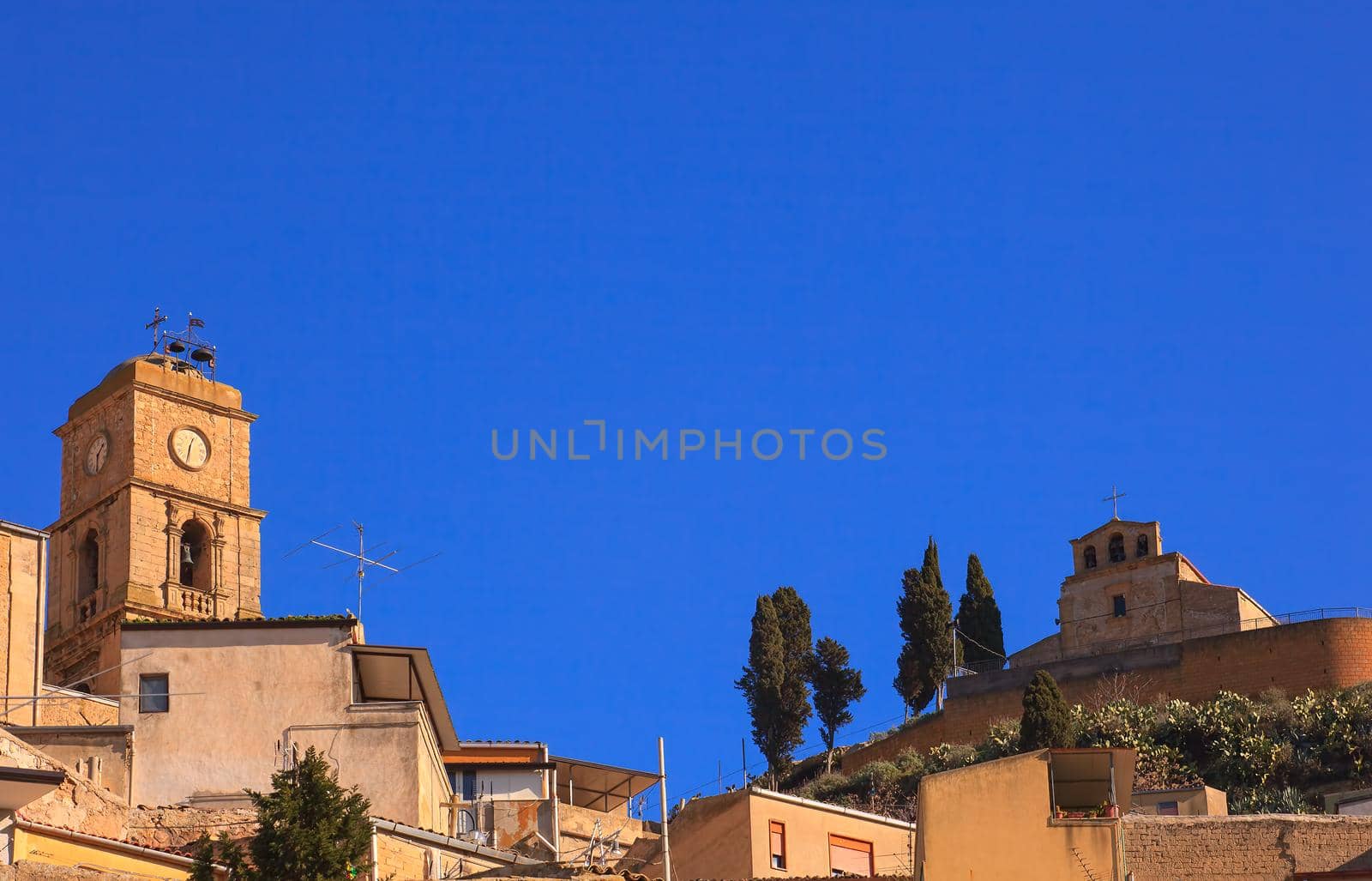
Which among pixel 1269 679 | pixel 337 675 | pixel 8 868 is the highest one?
pixel 1269 679

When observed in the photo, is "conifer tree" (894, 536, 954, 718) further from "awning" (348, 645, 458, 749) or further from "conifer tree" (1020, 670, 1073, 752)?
"awning" (348, 645, 458, 749)

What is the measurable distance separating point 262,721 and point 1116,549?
4675cm

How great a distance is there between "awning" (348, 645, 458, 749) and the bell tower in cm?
2192

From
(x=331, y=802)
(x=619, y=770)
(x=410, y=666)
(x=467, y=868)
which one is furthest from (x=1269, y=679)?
(x=331, y=802)

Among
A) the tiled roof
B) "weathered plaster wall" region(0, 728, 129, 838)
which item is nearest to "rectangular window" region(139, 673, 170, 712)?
"weathered plaster wall" region(0, 728, 129, 838)

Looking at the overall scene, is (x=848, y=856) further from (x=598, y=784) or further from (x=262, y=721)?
(x=598, y=784)

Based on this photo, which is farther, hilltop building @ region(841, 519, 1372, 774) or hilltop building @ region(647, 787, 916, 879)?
hilltop building @ region(841, 519, 1372, 774)

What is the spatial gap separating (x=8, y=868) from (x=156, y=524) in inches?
1490

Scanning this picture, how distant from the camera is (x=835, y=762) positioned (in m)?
76.6

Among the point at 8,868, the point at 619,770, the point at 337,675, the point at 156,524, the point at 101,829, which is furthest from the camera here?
the point at 156,524

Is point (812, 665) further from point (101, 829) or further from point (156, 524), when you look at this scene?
point (101, 829)

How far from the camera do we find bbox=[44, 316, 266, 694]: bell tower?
61031 mm

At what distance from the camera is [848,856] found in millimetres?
37031

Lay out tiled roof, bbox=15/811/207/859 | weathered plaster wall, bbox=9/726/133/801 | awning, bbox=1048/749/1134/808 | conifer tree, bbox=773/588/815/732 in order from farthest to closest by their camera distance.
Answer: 1. conifer tree, bbox=773/588/815/732
2. weathered plaster wall, bbox=9/726/133/801
3. awning, bbox=1048/749/1134/808
4. tiled roof, bbox=15/811/207/859
